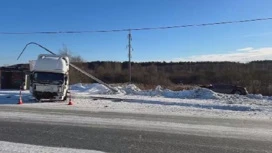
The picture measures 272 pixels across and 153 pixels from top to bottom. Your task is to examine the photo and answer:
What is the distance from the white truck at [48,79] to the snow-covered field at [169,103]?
3.25ft

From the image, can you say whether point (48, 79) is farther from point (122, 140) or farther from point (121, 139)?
point (122, 140)

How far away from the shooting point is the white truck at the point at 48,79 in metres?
24.8

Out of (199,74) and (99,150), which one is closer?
(99,150)

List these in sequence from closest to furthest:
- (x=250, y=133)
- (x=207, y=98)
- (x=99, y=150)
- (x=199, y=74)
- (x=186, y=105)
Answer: (x=99, y=150), (x=250, y=133), (x=186, y=105), (x=207, y=98), (x=199, y=74)

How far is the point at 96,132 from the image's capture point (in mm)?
11453

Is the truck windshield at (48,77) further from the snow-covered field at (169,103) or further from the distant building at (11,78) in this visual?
the distant building at (11,78)

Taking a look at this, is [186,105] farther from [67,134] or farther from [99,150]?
[99,150]

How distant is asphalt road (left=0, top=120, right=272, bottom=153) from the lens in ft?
30.6

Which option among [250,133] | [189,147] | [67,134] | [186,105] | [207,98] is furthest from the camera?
[207,98]

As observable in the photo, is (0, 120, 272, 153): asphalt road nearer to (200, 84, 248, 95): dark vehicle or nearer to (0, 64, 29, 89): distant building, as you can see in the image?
(200, 84, 248, 95): dark vehicle

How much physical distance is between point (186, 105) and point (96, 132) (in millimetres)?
12637

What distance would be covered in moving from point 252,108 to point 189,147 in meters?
13.3

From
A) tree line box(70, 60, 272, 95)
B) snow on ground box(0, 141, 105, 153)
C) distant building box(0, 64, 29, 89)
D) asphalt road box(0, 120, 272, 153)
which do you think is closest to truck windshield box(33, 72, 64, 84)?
asphalt road box(0, 120, 272, 153)

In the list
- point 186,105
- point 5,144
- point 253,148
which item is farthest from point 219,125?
point 186,105
